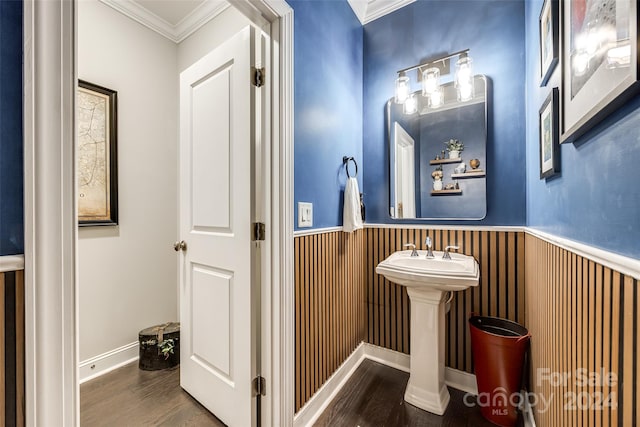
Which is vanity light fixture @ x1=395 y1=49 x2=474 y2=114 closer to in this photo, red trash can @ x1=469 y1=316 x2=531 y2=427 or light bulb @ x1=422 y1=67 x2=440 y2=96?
light bulb @ x1=422 y1=67 x2=440 y2=96

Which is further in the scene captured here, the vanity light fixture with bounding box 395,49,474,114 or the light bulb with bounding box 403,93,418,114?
the light bulb with bounding box 403,93,418,114

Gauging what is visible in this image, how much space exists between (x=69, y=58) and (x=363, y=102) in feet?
6.19

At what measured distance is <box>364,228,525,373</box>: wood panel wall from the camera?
5.37 ft

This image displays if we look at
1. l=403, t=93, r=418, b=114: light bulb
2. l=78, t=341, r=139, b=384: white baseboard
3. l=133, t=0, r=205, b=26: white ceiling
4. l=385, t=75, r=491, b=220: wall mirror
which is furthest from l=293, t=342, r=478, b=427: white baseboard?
l=133, t=0, r=205, b=26: white ceiling

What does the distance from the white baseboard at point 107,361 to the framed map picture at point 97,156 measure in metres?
0.97

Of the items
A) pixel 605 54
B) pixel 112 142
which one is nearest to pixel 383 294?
pixel 605 54

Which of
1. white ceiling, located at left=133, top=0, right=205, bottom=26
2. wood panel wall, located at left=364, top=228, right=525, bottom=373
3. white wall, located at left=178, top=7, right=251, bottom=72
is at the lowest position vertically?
wood panel wall, located at left=364, top=228, right=525, bottom=373

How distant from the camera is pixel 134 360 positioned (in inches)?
82.0

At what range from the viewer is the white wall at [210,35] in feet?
6.66

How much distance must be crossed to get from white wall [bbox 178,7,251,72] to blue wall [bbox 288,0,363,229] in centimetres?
73

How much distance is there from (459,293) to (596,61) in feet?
5.01

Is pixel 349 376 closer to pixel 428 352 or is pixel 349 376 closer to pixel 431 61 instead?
pixel 428 352

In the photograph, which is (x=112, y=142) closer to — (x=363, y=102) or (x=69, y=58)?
(x=69, y=58)

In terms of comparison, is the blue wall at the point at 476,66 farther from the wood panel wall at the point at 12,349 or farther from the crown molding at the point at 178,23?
the wood panel wall at the point at 12,349
